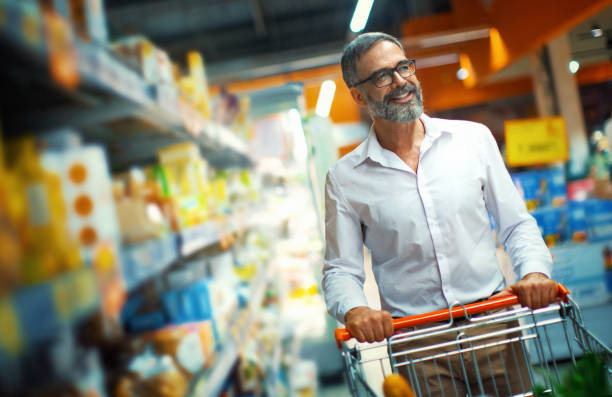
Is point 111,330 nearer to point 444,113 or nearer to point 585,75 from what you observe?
point 585,75

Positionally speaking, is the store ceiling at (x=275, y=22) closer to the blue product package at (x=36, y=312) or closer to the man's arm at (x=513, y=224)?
the man's arm at (x=513, y=224)

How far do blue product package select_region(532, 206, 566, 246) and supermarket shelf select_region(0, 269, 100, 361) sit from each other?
397 centimetres

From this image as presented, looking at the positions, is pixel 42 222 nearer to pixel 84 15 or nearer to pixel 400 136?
pixel 84 15

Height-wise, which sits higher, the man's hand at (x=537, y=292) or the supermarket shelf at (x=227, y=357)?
the man's hand at (x=537, y=292)

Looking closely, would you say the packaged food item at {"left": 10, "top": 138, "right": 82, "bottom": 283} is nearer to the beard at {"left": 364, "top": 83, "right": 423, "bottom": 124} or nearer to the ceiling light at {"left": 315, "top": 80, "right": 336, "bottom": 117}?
the beard at {"left": 364, "top": 83, "right": 423, "bottom": 124}

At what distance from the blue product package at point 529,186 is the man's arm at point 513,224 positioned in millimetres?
2540

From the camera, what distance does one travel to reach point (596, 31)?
158 inches

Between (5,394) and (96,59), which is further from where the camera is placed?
(96,59)

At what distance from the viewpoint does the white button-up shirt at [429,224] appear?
1.62 m

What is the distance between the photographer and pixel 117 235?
1.26 metres

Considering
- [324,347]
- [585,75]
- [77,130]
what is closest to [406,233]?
[77,130]

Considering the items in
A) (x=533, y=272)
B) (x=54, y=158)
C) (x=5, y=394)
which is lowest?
(x=533, y=272)

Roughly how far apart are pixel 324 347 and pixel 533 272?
2879 millimetres

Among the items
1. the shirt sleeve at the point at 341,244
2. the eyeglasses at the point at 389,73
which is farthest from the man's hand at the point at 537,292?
the eyeglasses at the point at 389,73
